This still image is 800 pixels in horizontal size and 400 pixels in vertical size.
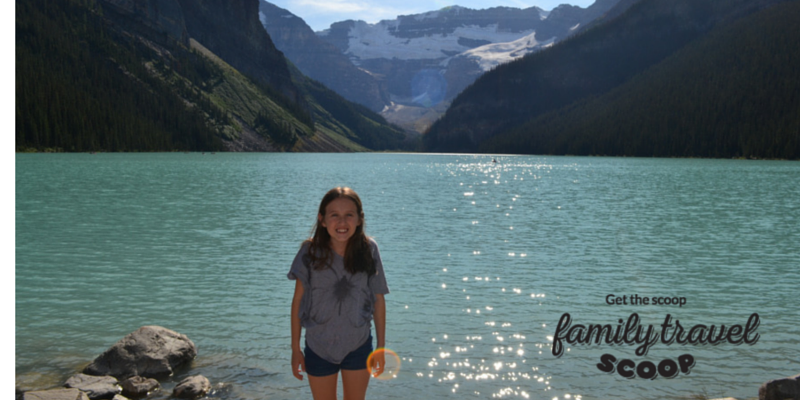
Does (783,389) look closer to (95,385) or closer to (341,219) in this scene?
(341,219)

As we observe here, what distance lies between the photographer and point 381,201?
201 ft

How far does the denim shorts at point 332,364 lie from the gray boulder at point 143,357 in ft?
23.9

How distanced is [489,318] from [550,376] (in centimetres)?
499

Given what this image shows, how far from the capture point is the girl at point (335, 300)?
8289 millimetres

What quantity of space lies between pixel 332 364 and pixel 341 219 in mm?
2127

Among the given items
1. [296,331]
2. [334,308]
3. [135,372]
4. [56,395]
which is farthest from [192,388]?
[334,308]

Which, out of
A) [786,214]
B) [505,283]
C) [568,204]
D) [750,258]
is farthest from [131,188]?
[786,214]

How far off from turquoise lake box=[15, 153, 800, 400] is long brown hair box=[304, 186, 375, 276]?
229 inches

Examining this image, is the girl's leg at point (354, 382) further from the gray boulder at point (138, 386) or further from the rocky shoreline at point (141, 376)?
the gray boulder at point (138, 386)

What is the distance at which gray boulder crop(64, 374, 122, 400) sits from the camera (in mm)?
12484

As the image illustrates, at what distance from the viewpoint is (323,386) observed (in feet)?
27.8

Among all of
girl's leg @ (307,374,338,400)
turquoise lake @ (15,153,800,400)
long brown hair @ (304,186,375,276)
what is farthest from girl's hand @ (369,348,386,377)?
turquoise lake @ (15,153,800,400)

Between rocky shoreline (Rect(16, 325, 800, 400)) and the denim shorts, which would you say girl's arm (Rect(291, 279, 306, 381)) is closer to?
the denim shorts

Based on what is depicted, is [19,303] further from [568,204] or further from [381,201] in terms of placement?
[568,204]
